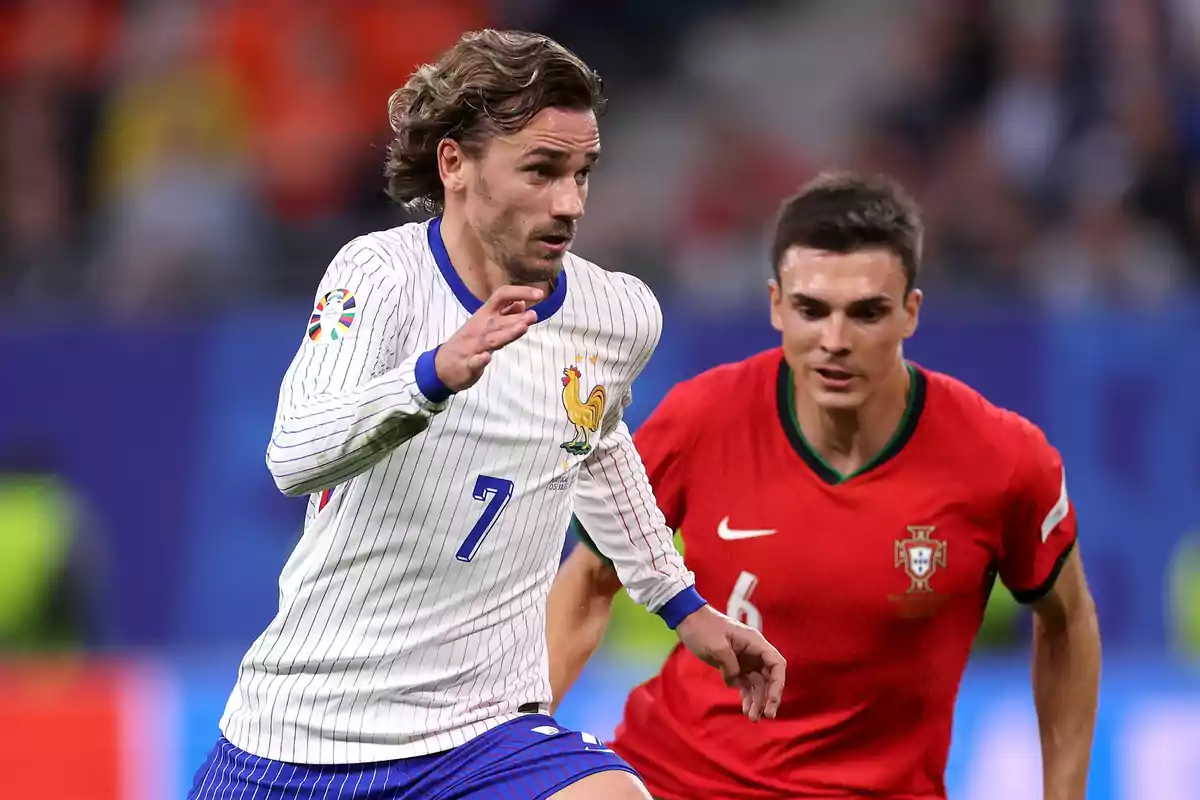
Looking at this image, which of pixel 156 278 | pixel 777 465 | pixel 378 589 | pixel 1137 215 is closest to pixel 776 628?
pixel 777 465

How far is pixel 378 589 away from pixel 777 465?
1.31 metres

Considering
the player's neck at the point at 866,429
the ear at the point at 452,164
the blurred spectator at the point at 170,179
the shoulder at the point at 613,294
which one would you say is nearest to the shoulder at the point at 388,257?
the ear at the point at 452,164

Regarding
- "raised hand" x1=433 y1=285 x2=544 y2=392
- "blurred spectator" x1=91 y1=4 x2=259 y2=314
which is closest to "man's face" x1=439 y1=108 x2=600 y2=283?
"raised hand" x1=433 y1=285 x2=544 y2=392

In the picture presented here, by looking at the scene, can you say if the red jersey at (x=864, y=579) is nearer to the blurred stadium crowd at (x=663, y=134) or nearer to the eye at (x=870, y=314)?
the eye at (x=870, y=314)

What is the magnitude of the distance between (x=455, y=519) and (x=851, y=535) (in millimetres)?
1251

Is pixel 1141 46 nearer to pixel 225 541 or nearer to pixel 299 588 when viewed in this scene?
pixel 225 541

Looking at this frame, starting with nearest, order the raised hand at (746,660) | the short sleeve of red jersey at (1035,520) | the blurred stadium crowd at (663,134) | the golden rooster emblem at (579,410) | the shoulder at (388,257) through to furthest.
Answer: the shoulder at (388,257) → the golden rooster emblem at (579,410) → the raised hand at (746,660) → the short sleeve of red jersey at (1035,520) → the blurred stadium crowd at (663,134)

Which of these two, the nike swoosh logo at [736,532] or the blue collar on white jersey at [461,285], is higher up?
the blue collar on white jersey at [461,285]

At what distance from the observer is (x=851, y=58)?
11586 mm

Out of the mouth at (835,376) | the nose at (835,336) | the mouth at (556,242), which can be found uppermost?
the nose at (835,336)

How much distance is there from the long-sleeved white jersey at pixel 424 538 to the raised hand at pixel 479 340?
276 millimetres

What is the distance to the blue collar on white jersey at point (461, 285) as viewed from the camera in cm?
379

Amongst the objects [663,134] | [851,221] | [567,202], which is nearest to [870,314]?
[851,221]

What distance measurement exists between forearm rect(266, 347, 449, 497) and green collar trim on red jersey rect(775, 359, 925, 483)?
1.54 meters
